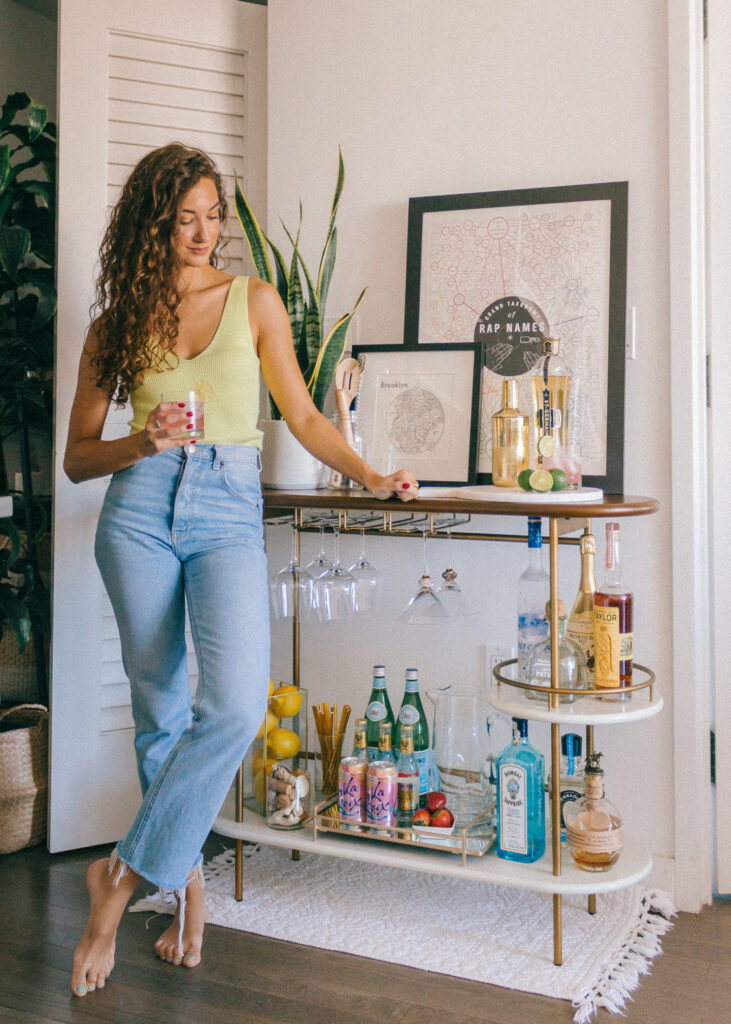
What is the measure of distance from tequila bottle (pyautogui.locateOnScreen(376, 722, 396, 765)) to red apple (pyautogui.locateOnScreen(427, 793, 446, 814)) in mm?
136

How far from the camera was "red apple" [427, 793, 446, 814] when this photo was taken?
6.88 ft

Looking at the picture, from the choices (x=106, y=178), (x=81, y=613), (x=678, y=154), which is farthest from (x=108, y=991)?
(x=678, y=154)

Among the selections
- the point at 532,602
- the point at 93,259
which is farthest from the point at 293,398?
the point at 93,259

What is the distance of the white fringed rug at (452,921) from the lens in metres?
1.90

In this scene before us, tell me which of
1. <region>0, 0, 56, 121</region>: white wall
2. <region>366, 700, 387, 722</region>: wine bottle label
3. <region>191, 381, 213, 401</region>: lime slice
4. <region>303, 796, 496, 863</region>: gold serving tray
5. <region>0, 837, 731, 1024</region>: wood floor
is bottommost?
<region>0, 837, 731, 1024</region>: wood floor

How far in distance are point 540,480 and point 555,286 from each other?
0.64 m

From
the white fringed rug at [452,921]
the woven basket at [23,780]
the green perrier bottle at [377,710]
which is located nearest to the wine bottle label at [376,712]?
the green perrier bottle at [377,710]

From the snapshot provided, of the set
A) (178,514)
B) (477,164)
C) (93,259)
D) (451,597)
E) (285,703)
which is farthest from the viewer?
(93,259)

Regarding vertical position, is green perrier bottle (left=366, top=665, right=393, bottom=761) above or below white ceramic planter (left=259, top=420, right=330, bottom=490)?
below

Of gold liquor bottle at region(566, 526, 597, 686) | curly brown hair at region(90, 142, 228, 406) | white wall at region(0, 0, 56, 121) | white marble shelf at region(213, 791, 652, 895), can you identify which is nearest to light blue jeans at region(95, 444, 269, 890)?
curly brown hair at region(90, 142, 228, 406)

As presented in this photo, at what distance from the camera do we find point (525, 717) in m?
1.90

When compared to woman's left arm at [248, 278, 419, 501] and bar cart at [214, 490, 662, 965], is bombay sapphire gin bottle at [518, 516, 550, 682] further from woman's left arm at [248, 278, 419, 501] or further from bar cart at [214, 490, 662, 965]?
woman's left arm at [248, 278, 419, 501]

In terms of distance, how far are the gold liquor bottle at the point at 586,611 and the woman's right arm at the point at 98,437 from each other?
90cm

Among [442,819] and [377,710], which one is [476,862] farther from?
[377,710]
